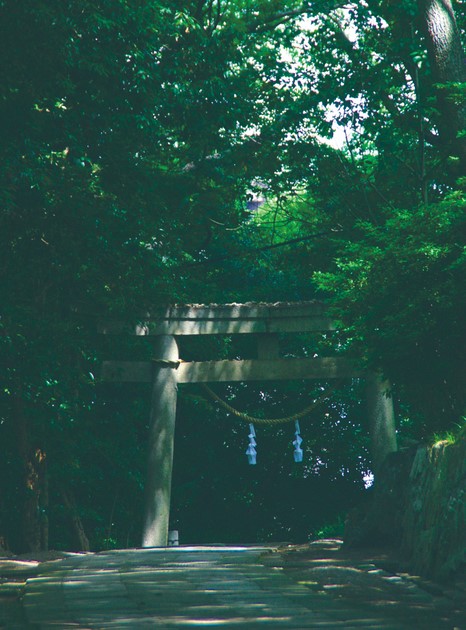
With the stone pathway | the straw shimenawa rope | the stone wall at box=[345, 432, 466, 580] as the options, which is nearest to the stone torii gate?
the straw shimenawa rope

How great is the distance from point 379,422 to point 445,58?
6.57 metres

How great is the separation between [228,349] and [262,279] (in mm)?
1853

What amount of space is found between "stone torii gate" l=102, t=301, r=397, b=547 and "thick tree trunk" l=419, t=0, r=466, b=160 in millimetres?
4215

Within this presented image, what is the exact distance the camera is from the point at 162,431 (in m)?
15.0

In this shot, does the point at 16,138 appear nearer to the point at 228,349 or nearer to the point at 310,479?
the point at 228,349

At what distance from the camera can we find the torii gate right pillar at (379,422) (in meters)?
15.2

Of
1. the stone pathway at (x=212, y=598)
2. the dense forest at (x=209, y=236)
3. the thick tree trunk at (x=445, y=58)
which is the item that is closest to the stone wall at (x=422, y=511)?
the stone pathway at (x=212, y=598)

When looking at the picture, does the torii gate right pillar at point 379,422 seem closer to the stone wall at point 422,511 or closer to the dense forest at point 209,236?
the dense forest at point 209,236

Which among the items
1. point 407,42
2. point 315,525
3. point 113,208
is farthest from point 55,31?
point 315,525

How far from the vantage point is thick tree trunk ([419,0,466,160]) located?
1184 centimetres

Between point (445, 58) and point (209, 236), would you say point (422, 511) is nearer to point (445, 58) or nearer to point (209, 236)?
point (445, 58)

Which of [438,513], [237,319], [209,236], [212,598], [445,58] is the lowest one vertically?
[212,598]

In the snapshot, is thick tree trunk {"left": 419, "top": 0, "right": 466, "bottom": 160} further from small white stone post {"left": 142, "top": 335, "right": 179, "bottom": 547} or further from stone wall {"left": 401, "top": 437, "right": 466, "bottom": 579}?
small white stone post {"left": 142, "top": 335, "right": 179, "bottom": 547}

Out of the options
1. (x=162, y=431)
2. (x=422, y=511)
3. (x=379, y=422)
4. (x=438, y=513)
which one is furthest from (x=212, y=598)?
(x=379, y=422)
